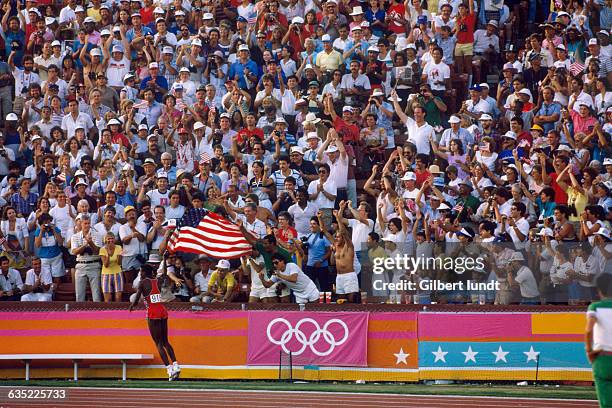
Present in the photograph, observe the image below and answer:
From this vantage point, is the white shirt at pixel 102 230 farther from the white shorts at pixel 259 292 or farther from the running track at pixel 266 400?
the running track at pixel 266 400

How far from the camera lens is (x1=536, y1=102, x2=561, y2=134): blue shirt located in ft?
77.2

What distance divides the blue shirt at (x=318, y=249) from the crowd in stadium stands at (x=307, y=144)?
0.12ft

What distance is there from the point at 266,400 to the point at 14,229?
7.88 m

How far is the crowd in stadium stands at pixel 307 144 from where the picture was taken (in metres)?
20.9

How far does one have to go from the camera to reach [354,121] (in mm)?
24766

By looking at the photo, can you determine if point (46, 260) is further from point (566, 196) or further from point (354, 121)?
point (566, 196)

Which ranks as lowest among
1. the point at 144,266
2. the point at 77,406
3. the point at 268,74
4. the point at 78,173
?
the point at 77,406

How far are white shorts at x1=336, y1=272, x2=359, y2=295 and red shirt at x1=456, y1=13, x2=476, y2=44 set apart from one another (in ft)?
23.9

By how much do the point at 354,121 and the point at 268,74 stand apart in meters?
2.30

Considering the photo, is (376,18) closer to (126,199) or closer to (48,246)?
(126,199)

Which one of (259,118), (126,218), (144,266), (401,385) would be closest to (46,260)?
(126,218)

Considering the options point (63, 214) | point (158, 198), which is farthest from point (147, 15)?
point (63, 214)

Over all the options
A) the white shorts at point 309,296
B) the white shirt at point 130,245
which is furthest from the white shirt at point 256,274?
the white shirt at point 130,245

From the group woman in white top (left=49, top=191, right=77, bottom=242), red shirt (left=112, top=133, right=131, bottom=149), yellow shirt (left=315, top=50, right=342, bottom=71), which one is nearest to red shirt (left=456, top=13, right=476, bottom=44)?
yellow shirt (left=315, top=50, right=342, bottom=71)
